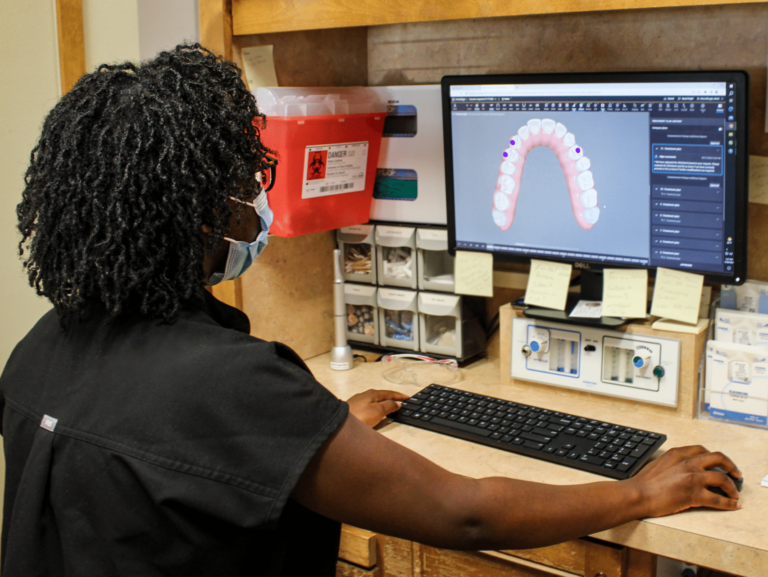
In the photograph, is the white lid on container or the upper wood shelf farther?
the white lid on container

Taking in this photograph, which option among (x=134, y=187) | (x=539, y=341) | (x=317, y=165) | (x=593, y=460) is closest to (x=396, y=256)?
(x=317, y=165)

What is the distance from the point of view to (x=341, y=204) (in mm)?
1668

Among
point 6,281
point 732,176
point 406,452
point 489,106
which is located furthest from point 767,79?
point 6,281

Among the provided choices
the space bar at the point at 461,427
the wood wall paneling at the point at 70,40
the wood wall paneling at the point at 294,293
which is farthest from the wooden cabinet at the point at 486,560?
the wood wall paneling at the point at 70,40

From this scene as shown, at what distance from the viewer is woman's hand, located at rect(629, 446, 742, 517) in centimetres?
103

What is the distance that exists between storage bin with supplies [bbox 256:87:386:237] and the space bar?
0.51 m

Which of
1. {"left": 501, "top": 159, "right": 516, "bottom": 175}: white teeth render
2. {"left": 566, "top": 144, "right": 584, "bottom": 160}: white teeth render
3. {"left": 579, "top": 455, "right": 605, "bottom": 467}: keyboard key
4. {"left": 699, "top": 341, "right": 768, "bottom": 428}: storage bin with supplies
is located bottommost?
{"left": 579, "top": 455, "right": 605, "bottom": 467}: keyboard key

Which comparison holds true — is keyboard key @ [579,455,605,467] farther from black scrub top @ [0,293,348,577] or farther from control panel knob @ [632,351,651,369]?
black scrub top @ [0,293,348,577]

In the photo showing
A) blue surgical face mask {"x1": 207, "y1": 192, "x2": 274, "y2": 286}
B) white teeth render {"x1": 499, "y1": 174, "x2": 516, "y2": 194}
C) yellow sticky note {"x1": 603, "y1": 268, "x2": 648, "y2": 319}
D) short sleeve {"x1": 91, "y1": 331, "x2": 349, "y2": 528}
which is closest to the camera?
short sleeve {"x1": 91, "y1": 331, "x2": 349, "y2": 528}

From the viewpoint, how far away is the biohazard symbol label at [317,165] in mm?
1554

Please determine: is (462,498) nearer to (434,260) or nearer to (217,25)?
(434,260)

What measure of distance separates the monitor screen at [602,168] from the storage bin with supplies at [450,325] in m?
0.14

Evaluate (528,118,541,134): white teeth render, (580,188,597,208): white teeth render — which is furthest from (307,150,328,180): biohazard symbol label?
(580,188,597,208): white teeth render

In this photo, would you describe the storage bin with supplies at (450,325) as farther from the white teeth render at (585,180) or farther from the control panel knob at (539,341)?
the white teeth render at (585,180)
